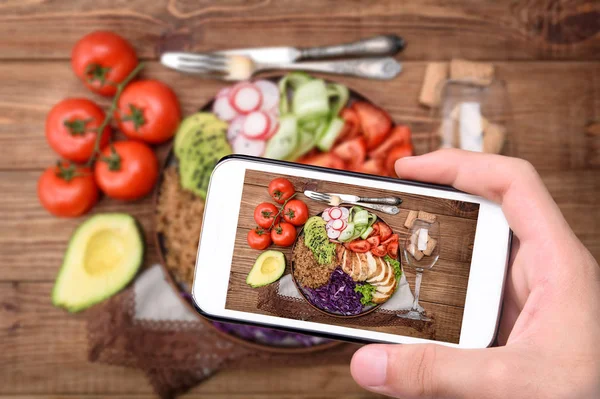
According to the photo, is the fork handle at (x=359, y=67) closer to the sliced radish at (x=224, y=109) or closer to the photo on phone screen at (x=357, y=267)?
the sliced radish at (x=224, y=109)

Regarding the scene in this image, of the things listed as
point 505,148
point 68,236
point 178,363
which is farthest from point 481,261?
point 68,236

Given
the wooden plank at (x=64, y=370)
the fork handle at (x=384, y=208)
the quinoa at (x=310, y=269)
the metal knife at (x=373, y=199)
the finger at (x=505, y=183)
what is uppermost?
the finger at (x=505, y=183)

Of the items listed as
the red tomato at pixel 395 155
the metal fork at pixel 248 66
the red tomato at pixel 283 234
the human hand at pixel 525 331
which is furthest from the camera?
the metal fork at pixel 248 66

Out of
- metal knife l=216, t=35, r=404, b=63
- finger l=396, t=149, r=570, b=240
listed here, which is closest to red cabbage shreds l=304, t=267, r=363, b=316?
finger l=396, t=149, r=570, b=240

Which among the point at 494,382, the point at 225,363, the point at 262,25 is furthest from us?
the point at 262,25

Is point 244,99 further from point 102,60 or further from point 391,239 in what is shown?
point 391,239

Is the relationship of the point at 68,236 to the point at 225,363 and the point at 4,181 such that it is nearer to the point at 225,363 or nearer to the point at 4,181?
the point at 4,181

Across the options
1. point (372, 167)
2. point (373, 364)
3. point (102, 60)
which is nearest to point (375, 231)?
point (373, 364)

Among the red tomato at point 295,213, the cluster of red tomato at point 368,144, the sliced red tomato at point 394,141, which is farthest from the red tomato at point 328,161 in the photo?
the red tomato at point 295,213
